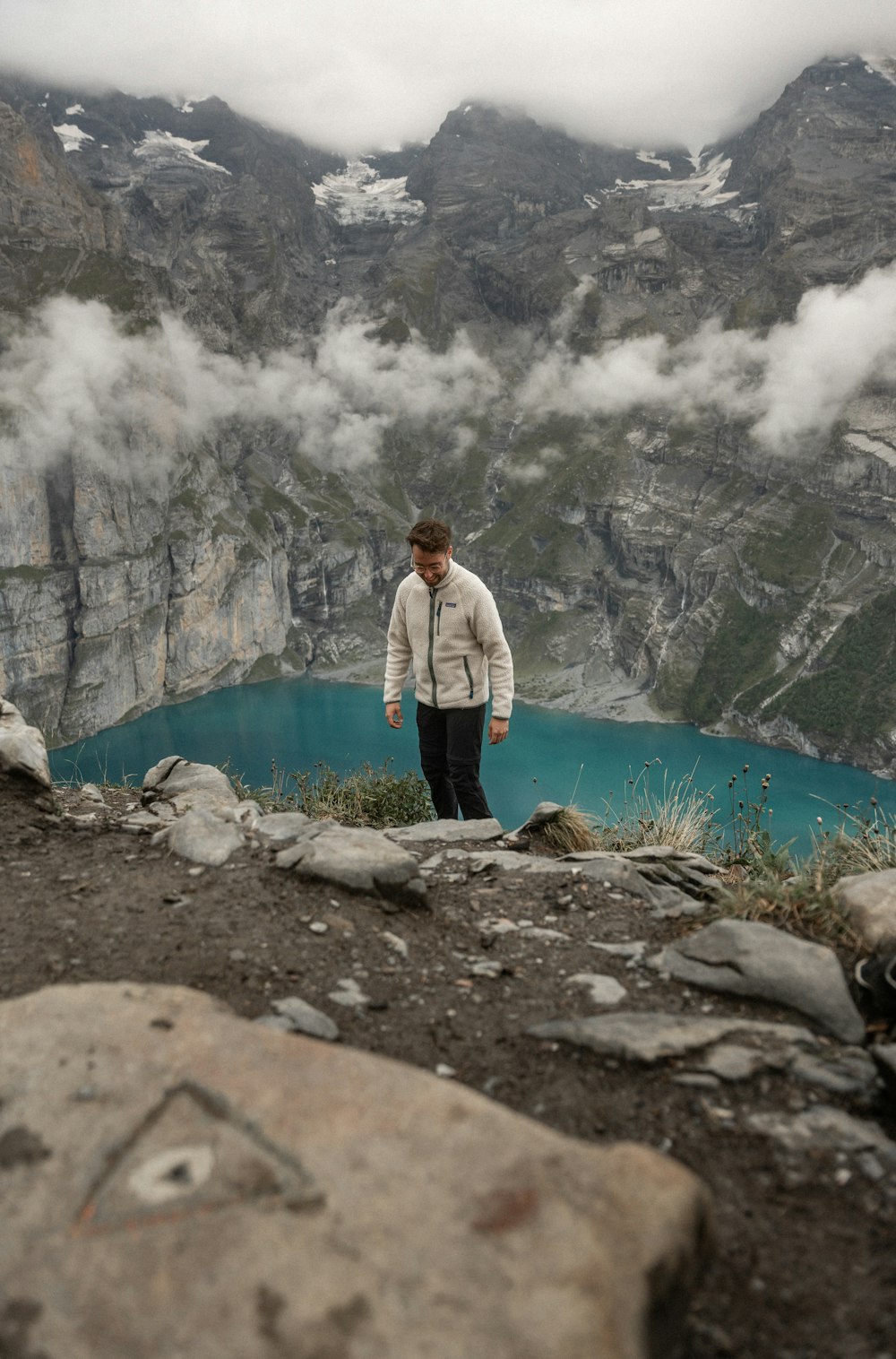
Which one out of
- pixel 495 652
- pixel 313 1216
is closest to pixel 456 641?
pixel 495 652

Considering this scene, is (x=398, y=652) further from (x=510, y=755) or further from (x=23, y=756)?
(x=510, y=755)

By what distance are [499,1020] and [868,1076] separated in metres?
1.90

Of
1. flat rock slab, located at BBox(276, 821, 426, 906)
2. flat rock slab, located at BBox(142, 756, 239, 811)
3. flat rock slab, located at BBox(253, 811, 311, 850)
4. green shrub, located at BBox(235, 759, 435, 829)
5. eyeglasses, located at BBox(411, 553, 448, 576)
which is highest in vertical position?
eyeglasses, located at BBox(411, 553, 448, 576)

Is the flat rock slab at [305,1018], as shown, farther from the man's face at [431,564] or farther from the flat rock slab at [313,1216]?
the man's face at [431,564]

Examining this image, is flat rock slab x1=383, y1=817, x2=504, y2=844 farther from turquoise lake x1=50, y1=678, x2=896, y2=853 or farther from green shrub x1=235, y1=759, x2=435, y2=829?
turquoise lake x1=50, y1=678, x2=896, y2=853

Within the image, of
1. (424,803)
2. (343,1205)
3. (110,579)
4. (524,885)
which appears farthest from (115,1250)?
(110,579)

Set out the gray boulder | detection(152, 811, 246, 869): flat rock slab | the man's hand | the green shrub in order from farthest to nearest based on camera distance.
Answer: the green shrub < the man's hand < the gray boulder < detection(152, 811, 246, 869): flat rock slab

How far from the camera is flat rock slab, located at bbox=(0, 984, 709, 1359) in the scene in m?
2.03

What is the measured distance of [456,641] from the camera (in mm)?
8977

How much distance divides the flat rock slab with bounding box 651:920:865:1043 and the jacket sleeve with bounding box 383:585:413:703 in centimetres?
494

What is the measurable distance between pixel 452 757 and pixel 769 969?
5.10m

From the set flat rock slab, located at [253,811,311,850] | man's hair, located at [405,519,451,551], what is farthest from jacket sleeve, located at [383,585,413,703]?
flat rock slab, located at [253,811,311,850]

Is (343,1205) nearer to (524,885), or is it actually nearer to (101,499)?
→ (524,885)

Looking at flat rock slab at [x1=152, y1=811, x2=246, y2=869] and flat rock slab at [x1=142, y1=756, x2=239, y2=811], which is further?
flat rock slab at [x1=142, y1=756, x2=239, y2=811]
